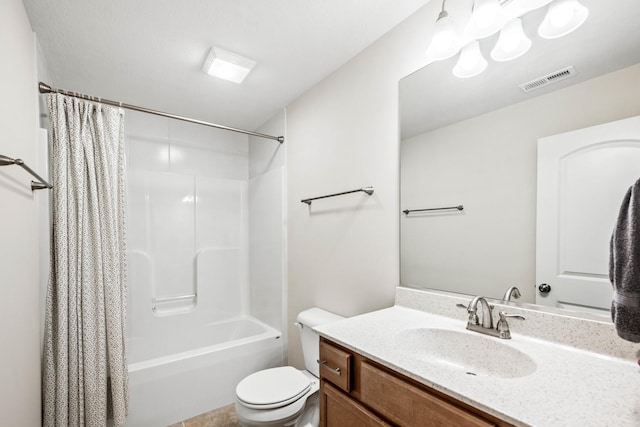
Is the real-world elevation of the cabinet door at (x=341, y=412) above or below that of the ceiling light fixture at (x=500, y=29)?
below

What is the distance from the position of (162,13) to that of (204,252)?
2.05 m

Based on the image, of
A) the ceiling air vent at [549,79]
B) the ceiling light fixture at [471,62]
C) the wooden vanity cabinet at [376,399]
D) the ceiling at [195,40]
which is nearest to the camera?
the wooden vanity cabinet at [376,399]

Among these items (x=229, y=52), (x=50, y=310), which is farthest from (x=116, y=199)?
(x=229, y=52)

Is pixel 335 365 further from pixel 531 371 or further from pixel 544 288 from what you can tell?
pixel 544 288

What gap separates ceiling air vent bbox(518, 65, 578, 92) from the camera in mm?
1027

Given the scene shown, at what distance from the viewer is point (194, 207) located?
2920 millimetres

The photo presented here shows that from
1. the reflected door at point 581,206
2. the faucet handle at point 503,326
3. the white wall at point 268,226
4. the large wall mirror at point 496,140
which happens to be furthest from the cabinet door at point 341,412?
the white wall at point 268,226

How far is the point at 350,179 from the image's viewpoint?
186 centimetres

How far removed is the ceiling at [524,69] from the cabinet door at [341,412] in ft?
4.04

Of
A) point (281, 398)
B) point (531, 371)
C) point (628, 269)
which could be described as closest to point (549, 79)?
point (628, 269)

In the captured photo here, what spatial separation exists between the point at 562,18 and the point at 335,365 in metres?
1.50

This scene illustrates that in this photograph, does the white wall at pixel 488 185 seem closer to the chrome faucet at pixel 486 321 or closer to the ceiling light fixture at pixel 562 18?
the chrome faucet at pixel 486 321

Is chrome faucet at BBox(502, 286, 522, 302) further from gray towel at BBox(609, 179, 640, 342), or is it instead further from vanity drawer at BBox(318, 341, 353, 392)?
vanity drawer at BBox(318, 341, 353, 392)

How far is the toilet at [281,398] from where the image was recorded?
154 cm
